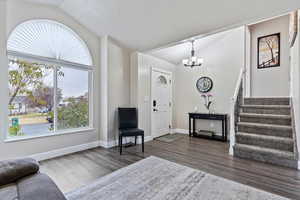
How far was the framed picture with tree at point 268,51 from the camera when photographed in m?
4.35

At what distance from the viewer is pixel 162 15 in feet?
9.61

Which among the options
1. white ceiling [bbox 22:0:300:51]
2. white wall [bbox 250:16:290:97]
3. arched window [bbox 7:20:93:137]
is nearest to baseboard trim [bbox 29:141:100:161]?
arched window [bbox 7:20:93:137]

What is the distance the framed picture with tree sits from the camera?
4352mm

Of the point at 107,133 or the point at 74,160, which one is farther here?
the point at 107,133

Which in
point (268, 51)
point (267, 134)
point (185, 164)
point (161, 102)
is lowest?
point (185, 164)

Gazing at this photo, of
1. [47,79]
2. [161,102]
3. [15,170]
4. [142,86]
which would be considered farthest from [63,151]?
[161,102]

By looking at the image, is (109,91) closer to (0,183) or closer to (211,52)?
(0,183)

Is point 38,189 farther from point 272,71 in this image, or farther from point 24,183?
point 272,71

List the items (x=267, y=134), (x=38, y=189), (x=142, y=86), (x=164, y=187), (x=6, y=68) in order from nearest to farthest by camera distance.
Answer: (x=38, y=189), (x=164, y=187), (x=6, y=68), (x=267, y=134), (x=142, y=86)

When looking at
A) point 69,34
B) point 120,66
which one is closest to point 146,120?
point 120,66

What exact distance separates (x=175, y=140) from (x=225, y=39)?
3455mm

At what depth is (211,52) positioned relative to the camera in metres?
4.98

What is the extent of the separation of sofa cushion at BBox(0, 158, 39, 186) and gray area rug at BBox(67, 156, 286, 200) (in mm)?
785

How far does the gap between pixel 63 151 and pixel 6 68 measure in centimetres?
185
